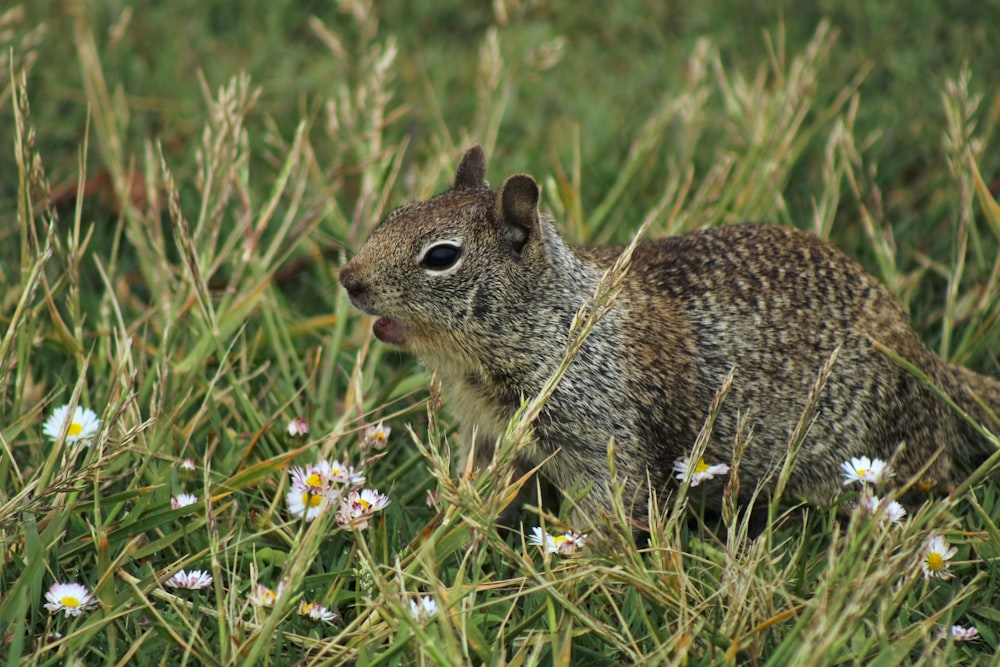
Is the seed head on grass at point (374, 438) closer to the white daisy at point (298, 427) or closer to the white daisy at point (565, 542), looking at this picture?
the white daisy at point (298, 427)

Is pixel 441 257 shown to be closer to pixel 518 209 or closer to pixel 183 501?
pixel 518 209

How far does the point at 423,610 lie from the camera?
249 cm

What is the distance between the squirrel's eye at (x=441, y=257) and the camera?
3.20 metres

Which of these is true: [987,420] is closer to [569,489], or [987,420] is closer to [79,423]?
[569,489]

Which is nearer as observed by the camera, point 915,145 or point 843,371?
point 843,371

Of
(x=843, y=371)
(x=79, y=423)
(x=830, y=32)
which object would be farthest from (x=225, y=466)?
(x=830, y=32)

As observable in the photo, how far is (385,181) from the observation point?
15.2ft

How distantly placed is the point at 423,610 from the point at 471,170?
1541 mm

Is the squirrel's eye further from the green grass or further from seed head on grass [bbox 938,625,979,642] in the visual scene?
seed head on grass [bbox 938,625,979,642]

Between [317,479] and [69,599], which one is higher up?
[317,479]

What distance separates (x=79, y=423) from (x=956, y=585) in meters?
2.28

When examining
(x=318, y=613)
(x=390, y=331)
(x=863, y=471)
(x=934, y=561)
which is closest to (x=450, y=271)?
(x=390, y=331)

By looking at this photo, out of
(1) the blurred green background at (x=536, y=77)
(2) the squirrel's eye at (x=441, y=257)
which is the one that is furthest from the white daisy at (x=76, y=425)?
(1) the blurred green background at (x=536, y=77)

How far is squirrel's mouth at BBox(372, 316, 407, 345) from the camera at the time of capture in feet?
10.6
